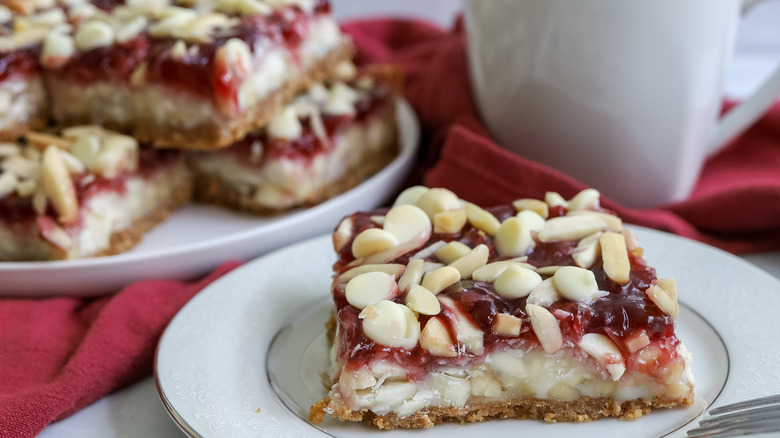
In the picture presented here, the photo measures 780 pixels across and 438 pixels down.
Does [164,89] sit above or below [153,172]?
above

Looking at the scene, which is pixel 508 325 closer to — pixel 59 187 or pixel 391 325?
pixel 391 325

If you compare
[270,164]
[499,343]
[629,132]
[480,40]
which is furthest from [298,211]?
[499,343]

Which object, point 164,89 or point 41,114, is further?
point 41,114

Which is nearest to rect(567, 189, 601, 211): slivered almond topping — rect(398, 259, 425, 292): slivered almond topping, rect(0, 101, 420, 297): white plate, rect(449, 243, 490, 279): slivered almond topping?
rect(449, 243, 490, 279): slivered almond topping

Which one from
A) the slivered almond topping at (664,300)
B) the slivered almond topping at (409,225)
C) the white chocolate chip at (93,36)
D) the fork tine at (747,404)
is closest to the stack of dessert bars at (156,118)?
the white chocolate chip at (93,36)

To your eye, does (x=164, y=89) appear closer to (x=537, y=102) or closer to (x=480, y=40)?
(x=480, y=40)
